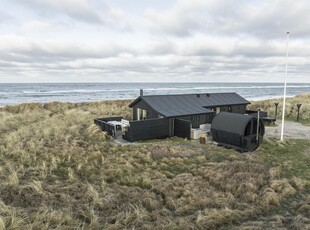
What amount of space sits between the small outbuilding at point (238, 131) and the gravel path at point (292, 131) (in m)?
4.73

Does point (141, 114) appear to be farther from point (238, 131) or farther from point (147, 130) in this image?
point (238, 131)

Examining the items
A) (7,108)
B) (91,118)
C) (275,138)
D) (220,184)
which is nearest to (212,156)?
(220,184)

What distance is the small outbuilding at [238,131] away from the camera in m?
17.1

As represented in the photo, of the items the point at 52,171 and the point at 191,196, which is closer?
the point at 191,196

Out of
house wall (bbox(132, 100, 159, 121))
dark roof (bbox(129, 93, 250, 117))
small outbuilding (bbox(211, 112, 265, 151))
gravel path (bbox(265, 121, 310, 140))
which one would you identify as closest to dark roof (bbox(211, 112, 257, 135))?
small outbuilding (bbox(211, 112, 265, 151))

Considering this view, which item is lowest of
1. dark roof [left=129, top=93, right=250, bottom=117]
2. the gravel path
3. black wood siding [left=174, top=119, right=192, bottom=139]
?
the gravel path

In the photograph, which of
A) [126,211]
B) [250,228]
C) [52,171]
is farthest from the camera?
[52,171]

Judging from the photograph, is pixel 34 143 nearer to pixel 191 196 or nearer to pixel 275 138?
pixel 191 196

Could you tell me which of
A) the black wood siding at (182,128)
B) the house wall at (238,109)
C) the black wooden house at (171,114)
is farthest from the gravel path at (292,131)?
the black wood siding at (182,128)

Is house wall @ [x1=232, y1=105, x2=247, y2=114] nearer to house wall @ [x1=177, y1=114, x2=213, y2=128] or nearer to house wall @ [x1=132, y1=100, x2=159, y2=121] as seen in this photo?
house wall @ [x1=177, y1=114, x2=213, y2=128]

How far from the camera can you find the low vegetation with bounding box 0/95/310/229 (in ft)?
26.7

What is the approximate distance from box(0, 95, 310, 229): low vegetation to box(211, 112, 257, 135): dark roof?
1455mm

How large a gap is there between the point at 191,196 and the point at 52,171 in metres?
6.93

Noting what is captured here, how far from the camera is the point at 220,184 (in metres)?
11.3
